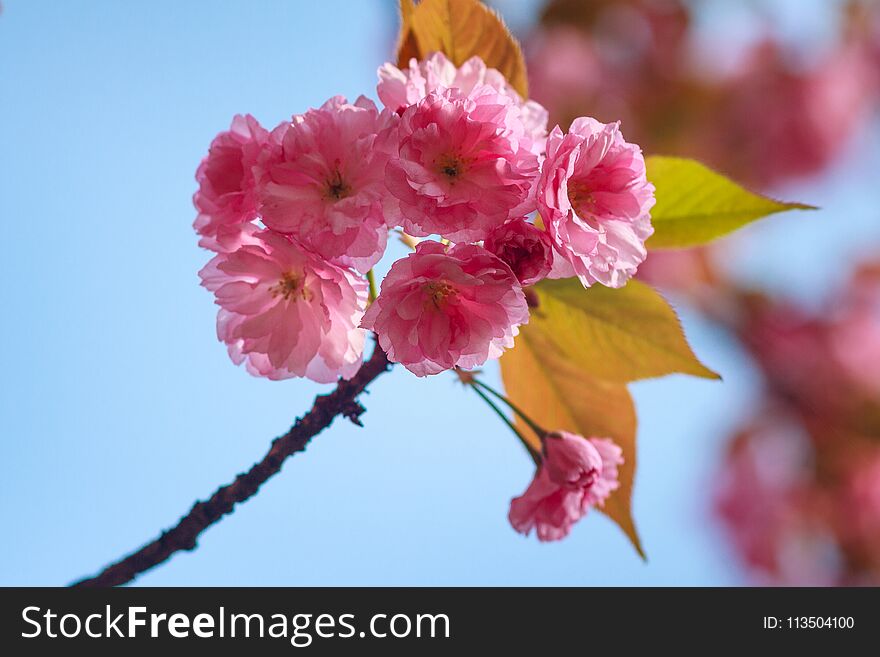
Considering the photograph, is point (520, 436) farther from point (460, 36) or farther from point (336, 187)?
point (460, 36)

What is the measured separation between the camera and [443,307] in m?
0.59

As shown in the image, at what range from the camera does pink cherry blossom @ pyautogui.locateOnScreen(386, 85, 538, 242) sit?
572 millimetres

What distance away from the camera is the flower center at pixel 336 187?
24.0 inches

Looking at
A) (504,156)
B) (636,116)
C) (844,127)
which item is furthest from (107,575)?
(844,127)

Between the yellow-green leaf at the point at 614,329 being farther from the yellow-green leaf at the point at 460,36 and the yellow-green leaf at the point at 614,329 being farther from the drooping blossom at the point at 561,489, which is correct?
the yellow-green leaf at the point at 460,36

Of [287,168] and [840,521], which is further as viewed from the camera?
[840,521]

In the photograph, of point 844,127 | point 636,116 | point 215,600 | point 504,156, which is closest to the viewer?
point 504,156

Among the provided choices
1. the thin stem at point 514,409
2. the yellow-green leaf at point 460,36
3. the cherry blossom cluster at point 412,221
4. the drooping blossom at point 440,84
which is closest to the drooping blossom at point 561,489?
the thin stem at point 514,409

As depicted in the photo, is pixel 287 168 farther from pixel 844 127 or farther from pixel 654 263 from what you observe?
pixel 844 127

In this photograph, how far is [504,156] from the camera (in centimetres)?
60

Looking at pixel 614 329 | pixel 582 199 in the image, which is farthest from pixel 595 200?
pixel 614 329

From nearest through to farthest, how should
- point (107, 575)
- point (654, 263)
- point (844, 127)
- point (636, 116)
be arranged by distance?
point (107, 575)
point (636, 116)
point (654, 263)
point (844, 127)

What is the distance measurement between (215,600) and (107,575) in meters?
0.17

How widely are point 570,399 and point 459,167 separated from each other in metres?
0.43
